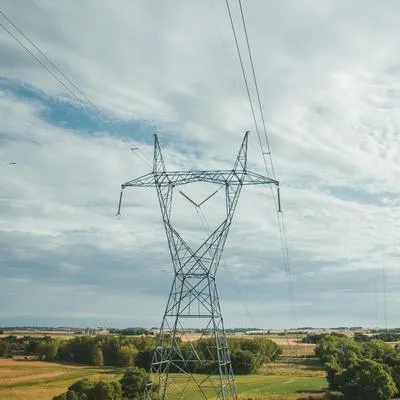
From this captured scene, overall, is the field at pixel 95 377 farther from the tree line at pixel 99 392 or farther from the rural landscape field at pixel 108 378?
the tree line at pixel 99 392

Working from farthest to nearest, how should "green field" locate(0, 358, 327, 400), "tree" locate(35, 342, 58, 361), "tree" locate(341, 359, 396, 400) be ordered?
"tree" locate(35, 342, 58, 361) < "green field" locate(0, 358, 327, 400) < "tree" locate(341, 359, 396, 400)

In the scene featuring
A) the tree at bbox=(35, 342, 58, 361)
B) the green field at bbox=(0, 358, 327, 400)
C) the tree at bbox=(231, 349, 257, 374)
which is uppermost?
the tree at bbox=(35, 342, 58, 361)

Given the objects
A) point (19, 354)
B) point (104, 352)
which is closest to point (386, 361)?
point (104, 352)

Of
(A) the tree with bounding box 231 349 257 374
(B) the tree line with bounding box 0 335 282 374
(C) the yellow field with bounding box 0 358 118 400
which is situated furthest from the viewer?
(B) the tree line with bounding box 0 335 282 374

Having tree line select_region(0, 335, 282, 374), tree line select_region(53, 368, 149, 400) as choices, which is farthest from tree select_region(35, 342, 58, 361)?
tree line select_region(53, 368, 149, 400)

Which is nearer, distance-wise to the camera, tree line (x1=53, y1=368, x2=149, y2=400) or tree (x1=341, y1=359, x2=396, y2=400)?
tree line (x1=53, y1=368, x2=149, y2=400)

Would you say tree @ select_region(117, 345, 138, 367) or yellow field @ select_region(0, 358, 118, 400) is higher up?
tree @ select_region(117, 345, 138, 367)

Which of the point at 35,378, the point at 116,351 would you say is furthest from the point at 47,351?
the point at 35,378

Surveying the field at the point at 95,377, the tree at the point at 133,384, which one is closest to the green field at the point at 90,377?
the field at the point at 95,377

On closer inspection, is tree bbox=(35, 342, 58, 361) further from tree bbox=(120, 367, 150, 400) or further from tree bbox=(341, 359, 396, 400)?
tree bbox=(341, 359, 396, 400)
